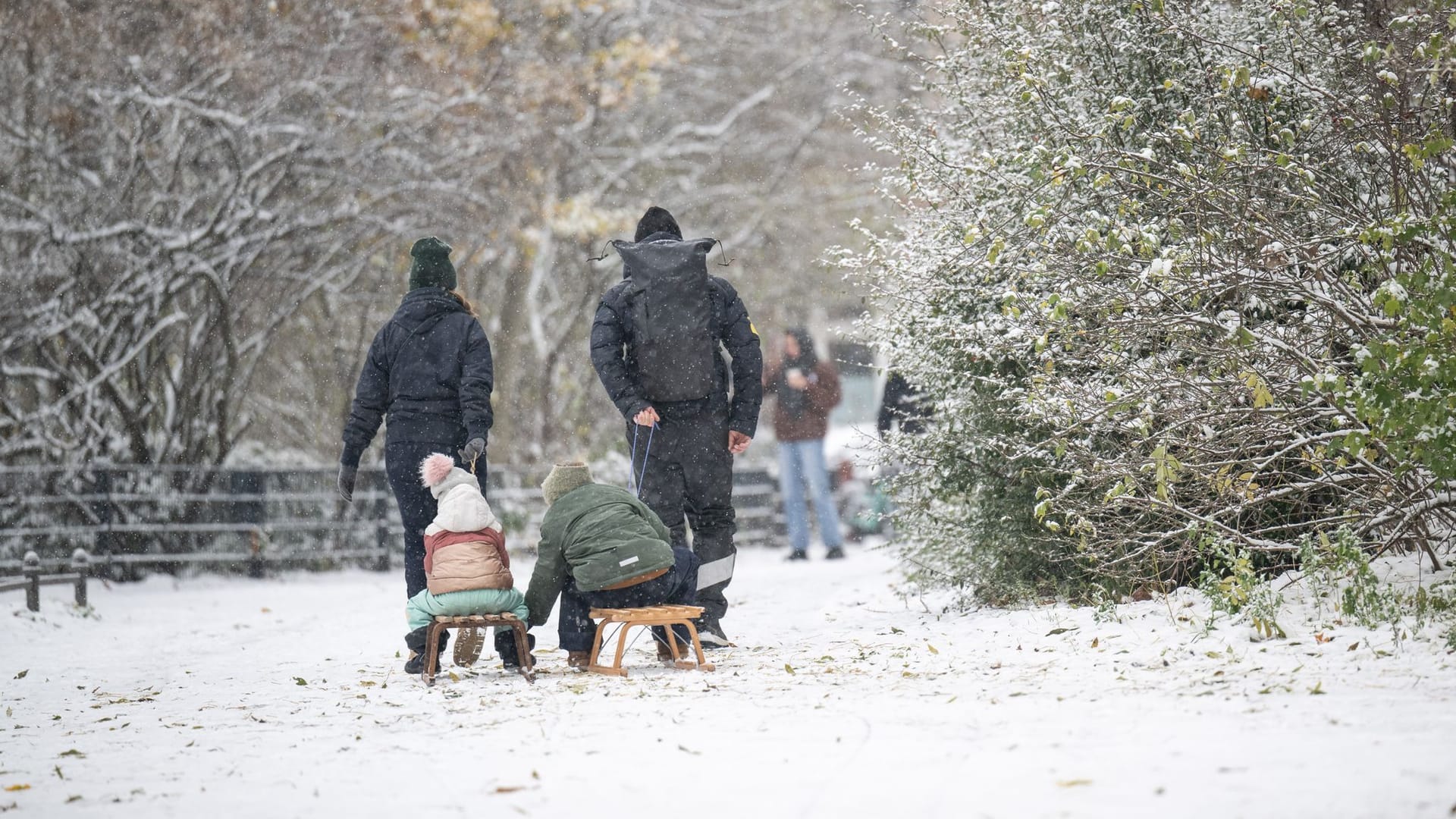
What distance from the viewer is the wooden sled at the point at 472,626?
653 cm

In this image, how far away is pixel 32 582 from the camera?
10.0 meters

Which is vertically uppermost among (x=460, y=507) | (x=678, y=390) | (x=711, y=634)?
(x=678, y=390)

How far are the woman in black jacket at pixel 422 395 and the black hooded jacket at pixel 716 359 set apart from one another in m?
0.58

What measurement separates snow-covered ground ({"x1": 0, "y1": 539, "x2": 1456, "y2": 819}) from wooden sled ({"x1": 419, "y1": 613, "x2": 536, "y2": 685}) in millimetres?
139

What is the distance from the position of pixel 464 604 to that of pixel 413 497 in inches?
30.4

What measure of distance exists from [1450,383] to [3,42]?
12.8 m

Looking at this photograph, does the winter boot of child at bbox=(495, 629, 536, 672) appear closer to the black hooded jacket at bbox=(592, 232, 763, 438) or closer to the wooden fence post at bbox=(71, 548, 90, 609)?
the black hooded jacket at bbox=(592, 232, 763, 438)

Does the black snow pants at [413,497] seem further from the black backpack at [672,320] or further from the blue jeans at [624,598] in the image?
the black backpack at [672,320]

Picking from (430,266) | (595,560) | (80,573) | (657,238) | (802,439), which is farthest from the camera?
(802,439)

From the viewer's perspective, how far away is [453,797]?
427cm

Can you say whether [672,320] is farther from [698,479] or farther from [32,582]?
[32,582]

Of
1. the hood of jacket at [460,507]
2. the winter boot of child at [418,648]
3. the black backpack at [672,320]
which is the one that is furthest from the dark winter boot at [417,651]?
the black backpack at [672,320]

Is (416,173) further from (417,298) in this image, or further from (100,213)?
(417,298)

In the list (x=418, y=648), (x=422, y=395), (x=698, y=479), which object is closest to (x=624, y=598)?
(x=698, y=479)
